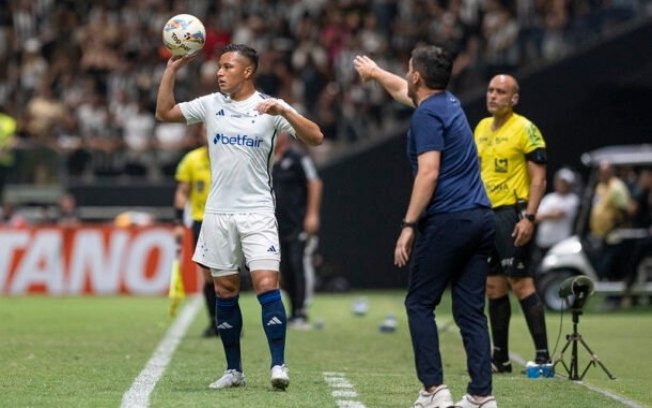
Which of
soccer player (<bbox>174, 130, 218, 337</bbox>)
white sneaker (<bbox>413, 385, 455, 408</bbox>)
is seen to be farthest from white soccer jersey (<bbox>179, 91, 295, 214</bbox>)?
soccer player (<bbox>174, 130, 218, 337</bbox>)

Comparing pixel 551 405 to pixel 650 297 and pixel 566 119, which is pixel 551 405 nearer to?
pixel 650 297

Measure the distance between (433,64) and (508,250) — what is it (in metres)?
3.19

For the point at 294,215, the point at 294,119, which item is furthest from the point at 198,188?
the point at 294,119

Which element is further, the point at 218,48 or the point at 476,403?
the point at 218,48

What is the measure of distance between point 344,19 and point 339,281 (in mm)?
5409

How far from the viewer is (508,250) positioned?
1154 centimetres

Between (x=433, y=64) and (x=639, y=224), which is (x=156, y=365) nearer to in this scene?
(x=433, y=64)

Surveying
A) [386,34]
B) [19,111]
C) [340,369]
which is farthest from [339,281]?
[340,369]

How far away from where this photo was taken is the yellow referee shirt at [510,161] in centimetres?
1162

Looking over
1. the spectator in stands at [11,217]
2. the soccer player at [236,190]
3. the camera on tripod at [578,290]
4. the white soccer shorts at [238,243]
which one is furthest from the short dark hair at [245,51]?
the spectator in stands at [11,217]

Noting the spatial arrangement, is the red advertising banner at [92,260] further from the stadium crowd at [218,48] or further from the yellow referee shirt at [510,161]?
the yellow referee shirt at [510,161]

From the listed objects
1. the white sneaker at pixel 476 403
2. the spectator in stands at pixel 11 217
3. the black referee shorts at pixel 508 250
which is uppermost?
the black referee shorts at pixel 508 250

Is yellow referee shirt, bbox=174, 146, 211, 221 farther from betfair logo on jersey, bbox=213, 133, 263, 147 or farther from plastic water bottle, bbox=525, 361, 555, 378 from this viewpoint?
betfair logo on jersey, bbox=213, 133, 263, 147

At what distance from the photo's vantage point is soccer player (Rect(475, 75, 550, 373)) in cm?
1155
